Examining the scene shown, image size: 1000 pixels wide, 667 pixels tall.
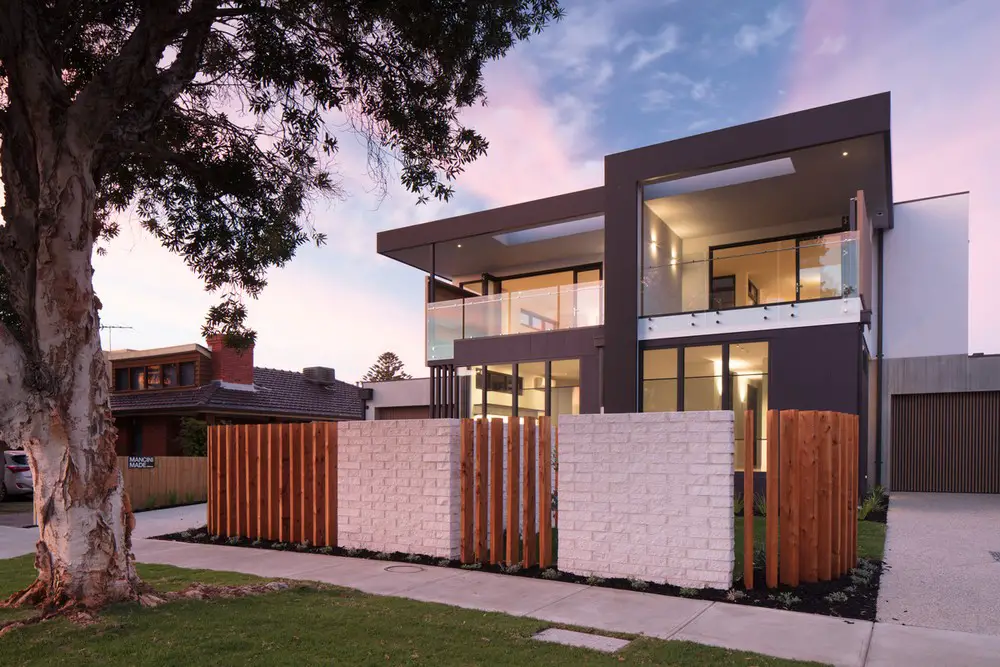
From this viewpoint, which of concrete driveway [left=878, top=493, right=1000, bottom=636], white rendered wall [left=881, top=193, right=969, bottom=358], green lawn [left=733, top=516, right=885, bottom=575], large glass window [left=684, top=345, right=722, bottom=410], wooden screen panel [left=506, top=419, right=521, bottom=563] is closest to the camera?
concrete driveway [left=878, top=493, right=1000, bottom=636]

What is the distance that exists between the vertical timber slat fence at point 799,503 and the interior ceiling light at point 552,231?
34.6 ft

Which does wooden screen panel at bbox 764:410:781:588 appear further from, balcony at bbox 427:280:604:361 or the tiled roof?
the tiled roof

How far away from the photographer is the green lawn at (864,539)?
8641 mm

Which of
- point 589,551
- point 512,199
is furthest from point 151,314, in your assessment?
point 589,551

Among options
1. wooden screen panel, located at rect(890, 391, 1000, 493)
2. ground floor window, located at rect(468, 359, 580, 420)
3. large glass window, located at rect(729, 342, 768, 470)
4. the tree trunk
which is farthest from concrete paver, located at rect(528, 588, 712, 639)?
wooden screen panel, located at rect(890, 391, 1000, 493)

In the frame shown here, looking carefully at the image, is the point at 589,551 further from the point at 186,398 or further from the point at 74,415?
the point at 186,398

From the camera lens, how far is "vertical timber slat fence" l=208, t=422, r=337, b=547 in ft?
32.9

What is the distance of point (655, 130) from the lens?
52.9 ft

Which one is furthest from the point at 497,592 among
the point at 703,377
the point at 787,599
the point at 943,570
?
the point at 703,377

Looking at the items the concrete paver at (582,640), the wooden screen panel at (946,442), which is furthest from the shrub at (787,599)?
the wooden screen panel at (946,442)

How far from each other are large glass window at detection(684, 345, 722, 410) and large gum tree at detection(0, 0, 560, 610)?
24.5ft

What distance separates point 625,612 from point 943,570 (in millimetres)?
4116

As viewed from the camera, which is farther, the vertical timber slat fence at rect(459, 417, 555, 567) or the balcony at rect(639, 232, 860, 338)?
the balcony at rect(639, 232, 860, 338)

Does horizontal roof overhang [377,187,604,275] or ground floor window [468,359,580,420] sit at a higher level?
horizontal roof overhang [377,187,604,275]
